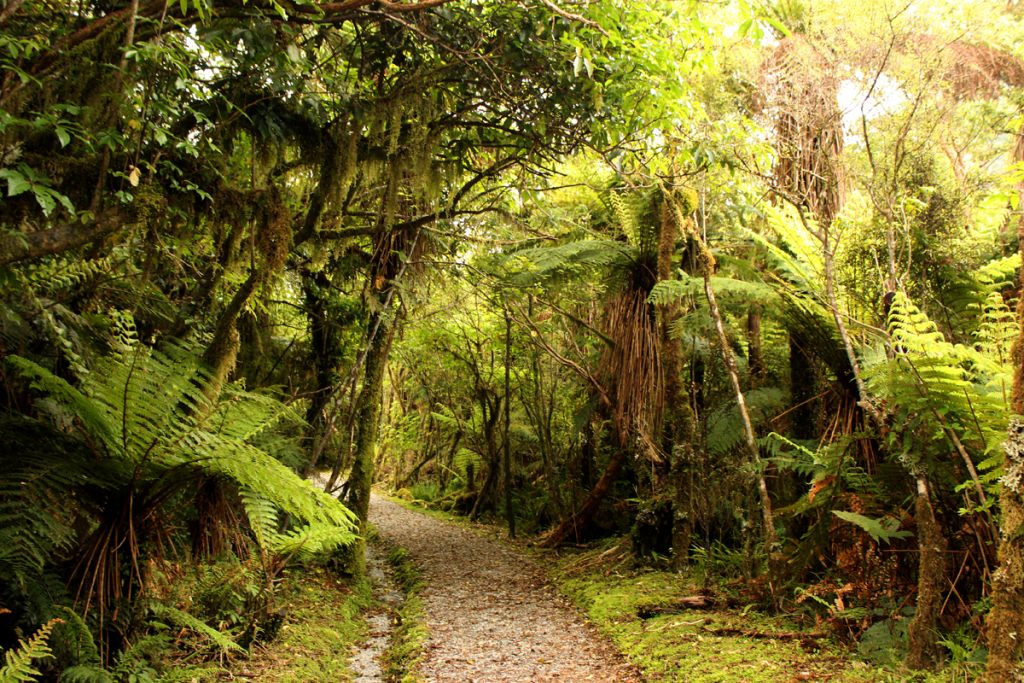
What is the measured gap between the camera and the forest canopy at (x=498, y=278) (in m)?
2.96

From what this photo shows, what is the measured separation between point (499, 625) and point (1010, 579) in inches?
158

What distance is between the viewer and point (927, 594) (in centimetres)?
324

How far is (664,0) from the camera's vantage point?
4.21 metres

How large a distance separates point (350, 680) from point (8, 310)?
2.85 meters

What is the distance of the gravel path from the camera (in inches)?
167

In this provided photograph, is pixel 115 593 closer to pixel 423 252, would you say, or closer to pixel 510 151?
pixel 510 151

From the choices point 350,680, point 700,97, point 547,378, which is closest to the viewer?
point 350,680

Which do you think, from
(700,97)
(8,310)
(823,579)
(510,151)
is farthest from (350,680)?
(700,97)

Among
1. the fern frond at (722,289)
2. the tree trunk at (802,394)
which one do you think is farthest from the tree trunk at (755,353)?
the fern frond at (722,289)

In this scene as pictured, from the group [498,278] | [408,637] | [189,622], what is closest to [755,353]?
[498,278]

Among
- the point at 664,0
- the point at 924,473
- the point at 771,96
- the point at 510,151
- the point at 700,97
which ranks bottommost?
the point at 924,473

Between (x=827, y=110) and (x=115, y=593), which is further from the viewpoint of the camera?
(x=827, y=110)

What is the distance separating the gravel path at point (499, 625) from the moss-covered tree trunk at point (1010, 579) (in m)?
2.23

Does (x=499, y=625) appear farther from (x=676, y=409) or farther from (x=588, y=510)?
(x=588, y=510)
